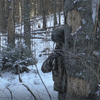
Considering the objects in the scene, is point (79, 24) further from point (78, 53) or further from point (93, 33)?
point (78, 53)

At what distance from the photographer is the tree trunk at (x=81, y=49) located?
1.86 metres

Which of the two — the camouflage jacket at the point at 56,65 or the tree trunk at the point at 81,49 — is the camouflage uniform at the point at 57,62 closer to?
the camouflage jacket at the point at 56,65

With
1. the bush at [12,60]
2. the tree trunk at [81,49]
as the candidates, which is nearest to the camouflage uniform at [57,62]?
the tree trunk at [81,49]

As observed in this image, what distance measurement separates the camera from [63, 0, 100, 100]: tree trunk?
73.1 inches

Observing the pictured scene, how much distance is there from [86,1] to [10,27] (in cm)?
818

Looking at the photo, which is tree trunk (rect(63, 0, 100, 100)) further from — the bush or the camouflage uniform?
the bush

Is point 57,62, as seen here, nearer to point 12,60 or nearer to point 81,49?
point 81,49

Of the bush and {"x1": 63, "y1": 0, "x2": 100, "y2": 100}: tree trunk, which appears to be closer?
{"x1": 63, "y1": 0, "x2": 100, "y2": 100}: tree trunk

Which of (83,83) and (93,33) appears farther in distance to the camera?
(83,83)

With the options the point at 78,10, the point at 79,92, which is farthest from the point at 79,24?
the point at 79,92

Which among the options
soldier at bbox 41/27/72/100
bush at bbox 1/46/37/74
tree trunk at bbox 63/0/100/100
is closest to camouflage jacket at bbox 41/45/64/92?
soldier at bbox 41/27/72/100

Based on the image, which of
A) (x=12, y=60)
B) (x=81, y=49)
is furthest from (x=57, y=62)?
(x=12, y=60)

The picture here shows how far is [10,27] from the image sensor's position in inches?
367

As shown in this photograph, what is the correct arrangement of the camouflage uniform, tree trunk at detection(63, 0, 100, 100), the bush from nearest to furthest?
1. tree trunk at detection(63, 0, 100, 100)
2. the camouflage uniform
3. the bush
